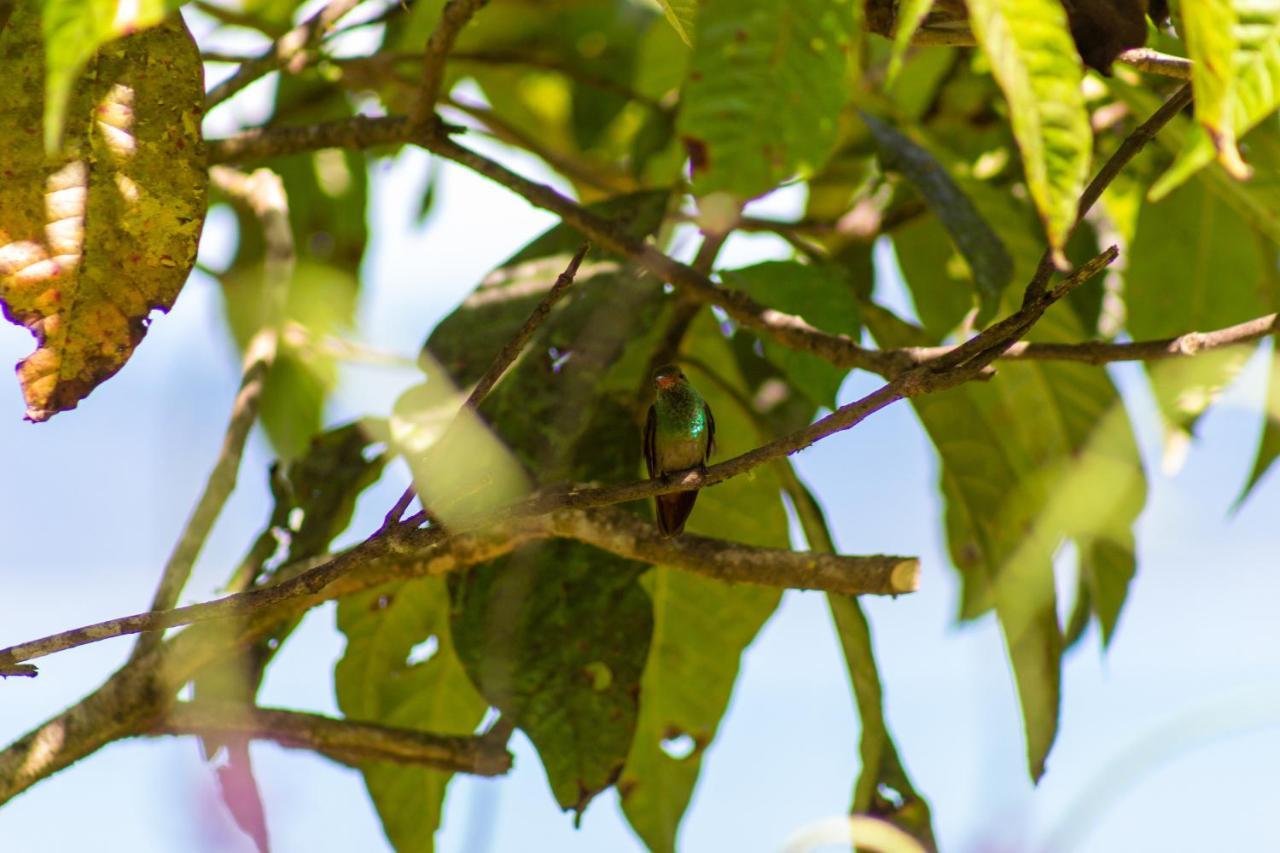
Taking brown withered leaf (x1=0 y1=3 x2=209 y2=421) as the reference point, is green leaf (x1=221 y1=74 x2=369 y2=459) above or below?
above

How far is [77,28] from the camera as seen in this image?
3.88 feet

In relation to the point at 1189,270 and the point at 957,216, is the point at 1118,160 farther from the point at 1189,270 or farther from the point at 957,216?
the point at 1189,270

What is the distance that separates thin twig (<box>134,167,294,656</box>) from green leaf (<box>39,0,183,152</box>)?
1.49 metres

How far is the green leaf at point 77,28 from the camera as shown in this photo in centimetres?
115

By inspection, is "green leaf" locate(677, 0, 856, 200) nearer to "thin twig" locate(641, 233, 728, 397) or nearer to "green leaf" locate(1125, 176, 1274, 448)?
"thin twig" locate(641, 233, 728, 397)

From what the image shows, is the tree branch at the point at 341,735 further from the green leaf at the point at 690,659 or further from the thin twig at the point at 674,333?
the thin twig at the point at 674,333

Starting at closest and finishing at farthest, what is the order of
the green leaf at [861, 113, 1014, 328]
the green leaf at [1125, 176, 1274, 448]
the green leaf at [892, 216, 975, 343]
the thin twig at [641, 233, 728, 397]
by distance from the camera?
the green leaf at [861, 113, 1014, 328]
the thin twig at [641, 233, 728, 397]
the green leaf at [1125, 176, 1274, 448]
the green leaf at [892, 216, 975, 343]

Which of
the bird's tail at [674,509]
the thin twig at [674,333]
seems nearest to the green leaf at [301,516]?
the thin twig at [674,333]

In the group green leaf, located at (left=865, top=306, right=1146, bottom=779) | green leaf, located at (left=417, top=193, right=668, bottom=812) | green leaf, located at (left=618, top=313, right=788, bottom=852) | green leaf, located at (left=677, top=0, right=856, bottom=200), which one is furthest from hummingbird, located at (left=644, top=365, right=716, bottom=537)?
green leaf, located at (left=677, top=0, right=856, bottom=200)

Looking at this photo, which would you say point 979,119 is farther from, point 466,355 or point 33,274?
point 33,274

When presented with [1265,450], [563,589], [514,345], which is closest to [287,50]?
[563,589]

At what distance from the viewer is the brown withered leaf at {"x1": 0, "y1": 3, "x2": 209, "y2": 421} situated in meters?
1.83

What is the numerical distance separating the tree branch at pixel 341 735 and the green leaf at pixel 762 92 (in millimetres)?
1517

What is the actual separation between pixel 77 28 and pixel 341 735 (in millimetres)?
1619
